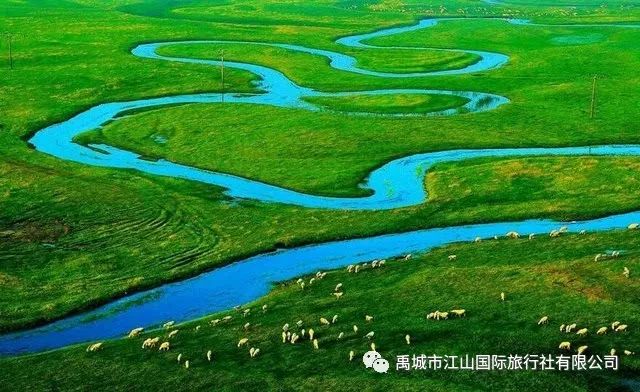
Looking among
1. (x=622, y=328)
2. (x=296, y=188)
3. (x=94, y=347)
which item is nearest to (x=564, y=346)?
(x=622, y=328)

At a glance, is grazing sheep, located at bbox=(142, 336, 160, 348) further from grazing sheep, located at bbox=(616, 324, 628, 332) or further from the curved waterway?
grazing sheep, located at bbox=(616, 324, 628, 332)

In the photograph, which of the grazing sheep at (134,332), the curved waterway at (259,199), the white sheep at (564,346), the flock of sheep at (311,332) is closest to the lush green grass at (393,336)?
the flock of sheep at (311,332)

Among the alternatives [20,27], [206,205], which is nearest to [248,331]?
[206,205]

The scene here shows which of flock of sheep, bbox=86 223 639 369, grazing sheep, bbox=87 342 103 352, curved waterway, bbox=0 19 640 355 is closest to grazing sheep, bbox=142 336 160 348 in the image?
flock of sheep, bbox=86 223 639 369

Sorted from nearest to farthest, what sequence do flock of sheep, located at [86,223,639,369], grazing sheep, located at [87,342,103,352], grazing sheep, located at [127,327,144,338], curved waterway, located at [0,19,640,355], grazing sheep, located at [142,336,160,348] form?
flock of sheep, located at [86,223,639,369], grazing sheep, located at [142,336,160,348], grazing sheep, located at [87,342,103,352], grazing sheep, located at [127,327,144,338], curved waterway, located at [0,19,640,355]

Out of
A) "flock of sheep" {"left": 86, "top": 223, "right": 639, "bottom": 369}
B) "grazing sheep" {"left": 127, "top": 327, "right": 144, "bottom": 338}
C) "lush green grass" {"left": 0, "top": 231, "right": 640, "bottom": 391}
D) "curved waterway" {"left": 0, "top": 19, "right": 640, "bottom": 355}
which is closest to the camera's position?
"lush green grass" {"left": 0, "top": 231, "right": 640, "bottom": 391}

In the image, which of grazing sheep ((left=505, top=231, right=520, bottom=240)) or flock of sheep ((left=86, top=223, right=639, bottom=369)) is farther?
grazing sheep ((left=505, top=231, right=520, bottom=240))

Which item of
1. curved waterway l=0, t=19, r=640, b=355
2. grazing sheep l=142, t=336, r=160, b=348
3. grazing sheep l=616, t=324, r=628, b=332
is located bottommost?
curved waterway l=0, t=19, r=640, b=355
